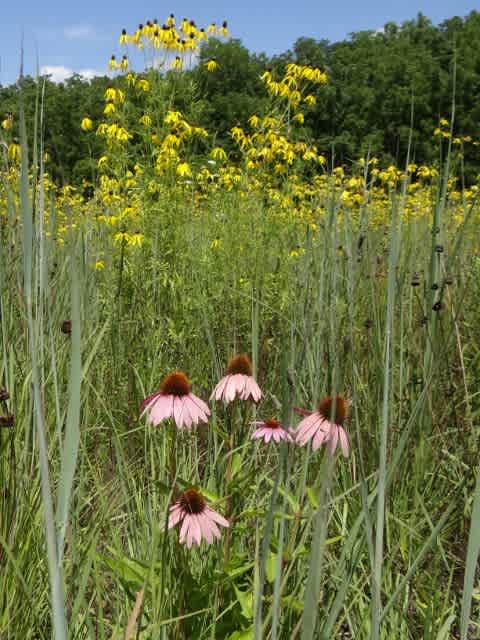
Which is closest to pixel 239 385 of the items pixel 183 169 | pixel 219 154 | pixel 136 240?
pixel 136 240

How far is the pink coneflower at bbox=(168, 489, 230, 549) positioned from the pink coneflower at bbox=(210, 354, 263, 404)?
0.15 metres

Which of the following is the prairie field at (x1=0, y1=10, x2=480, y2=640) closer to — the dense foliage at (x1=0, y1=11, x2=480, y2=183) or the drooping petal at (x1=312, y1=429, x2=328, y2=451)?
the drooping petal at (x1=312, y1=429, x2=328, y2=451)

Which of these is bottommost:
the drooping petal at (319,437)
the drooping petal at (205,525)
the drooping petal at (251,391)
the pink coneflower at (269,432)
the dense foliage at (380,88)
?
the drooping petal at (205,525)

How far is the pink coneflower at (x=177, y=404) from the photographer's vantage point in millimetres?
834

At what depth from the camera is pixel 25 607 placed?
0.90 m

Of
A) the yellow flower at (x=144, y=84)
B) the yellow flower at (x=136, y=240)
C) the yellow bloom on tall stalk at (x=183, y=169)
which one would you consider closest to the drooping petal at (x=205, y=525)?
the yellow flower at (x=136, y=240)

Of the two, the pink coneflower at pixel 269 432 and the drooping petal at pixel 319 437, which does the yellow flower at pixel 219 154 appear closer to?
the pink coneflower at pixel 269 432

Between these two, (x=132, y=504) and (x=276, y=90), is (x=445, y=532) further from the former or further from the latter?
(x=276, y=90)

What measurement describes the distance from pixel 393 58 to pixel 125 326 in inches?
882

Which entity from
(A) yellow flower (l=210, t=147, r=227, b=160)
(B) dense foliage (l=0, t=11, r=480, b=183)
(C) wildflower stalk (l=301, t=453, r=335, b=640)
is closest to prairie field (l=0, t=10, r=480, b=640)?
(C) wildflower stalk (l=301, t=453, r=335, b=640)

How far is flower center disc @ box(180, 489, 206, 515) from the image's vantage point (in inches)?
31.1

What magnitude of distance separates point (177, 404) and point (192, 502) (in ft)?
0.40

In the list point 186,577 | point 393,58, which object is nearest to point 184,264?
point 186,577

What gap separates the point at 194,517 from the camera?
2.58 feet
